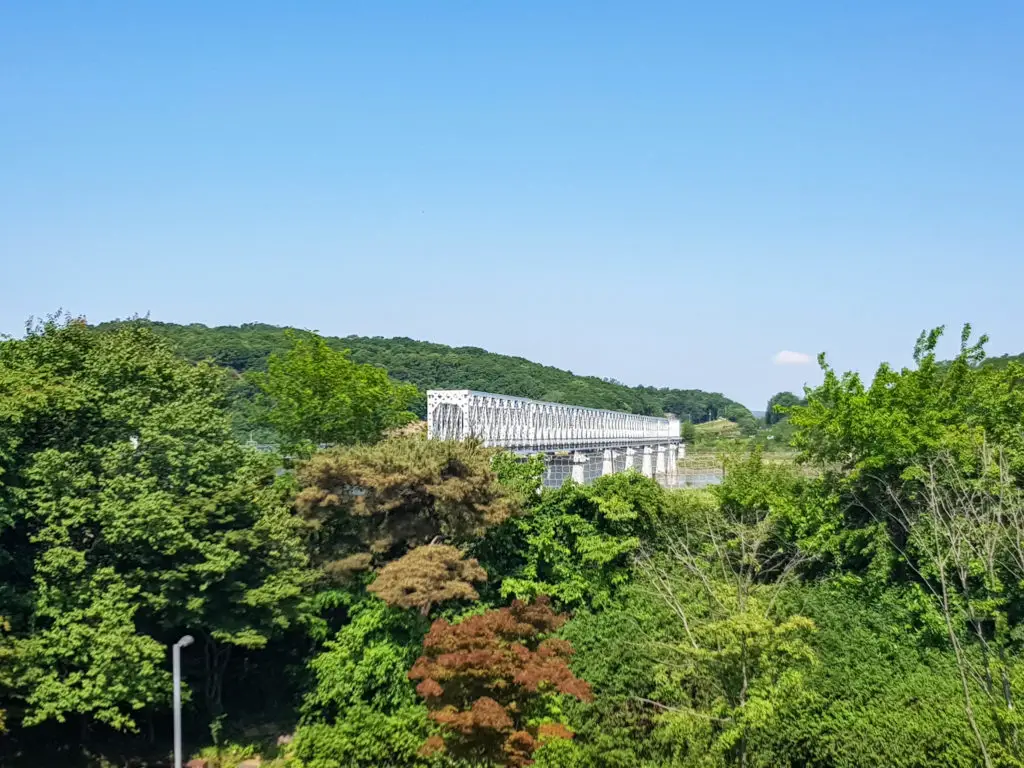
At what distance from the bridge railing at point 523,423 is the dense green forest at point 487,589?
384cm

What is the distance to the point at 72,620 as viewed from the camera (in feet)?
50.8

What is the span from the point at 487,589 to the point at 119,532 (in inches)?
301

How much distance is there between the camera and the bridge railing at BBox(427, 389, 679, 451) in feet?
119

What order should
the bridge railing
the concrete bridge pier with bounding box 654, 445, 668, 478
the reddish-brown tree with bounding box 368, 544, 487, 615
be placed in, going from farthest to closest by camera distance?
the concrete bridge pier with bounding box 654, 445, 668, 478 < the bridge railing < the reddish-brown tree with bounding box 368, 544, 487, 615

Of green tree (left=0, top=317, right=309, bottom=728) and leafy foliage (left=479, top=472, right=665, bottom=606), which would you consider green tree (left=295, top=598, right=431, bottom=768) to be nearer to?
green tree (left=0, top=317, right=309, bottom=728)

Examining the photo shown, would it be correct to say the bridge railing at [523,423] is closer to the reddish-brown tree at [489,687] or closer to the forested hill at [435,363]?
the reddish-brown tree at [489,687]

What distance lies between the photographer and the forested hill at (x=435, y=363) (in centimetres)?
7231

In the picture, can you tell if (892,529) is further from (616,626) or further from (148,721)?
(148,721)

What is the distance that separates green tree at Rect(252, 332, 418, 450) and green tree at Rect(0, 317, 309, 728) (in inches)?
197

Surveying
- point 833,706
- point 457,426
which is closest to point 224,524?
point 833,706

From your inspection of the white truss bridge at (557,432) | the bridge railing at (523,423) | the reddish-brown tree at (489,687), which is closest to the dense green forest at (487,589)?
the reddish-brown tree at (489,687)

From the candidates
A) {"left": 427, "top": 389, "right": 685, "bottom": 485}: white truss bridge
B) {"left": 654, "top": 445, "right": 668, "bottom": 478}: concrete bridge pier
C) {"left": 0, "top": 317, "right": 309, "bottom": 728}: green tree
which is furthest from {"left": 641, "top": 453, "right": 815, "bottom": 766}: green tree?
{"left": 654, "top": 445, "right": 668, "bottom": 478}: concrete bridge pier

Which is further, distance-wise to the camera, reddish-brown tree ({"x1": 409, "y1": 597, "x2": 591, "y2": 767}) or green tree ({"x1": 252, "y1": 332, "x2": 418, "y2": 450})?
green tree ({"x1": 252, "y1": 332, "x2": 418, "y2": 450})

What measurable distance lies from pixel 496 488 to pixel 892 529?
8783mm
